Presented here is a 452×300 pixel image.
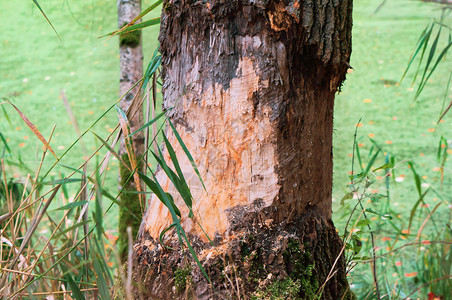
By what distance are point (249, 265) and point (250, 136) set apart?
0.23 metres

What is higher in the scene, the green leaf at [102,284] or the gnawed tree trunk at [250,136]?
the gnawed tree trunk at [250,136]

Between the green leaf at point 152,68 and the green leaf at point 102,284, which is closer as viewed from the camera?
the green leaf at point 102,284

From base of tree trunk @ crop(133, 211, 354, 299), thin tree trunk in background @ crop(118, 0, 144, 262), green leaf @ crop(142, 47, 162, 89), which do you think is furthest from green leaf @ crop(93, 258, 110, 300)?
thin tree trunk in background @ crop(118, 0, 144, 262)

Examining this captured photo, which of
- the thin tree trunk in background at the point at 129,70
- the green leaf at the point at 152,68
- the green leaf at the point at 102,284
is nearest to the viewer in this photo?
the green leaf at the point at 102,284

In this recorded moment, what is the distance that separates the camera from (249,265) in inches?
34.1

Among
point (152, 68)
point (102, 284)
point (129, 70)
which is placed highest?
point (152, 68)

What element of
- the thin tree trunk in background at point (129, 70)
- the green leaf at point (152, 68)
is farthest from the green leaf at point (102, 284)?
the thin tree trunk in background at point (129, 70)

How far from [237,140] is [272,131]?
7cm

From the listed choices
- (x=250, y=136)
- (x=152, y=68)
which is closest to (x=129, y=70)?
(x=152, y=68)

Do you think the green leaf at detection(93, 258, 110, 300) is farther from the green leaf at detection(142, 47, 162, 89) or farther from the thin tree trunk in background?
the thin tree trunk in background

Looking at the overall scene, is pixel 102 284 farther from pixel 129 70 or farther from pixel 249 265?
pixel 129 70

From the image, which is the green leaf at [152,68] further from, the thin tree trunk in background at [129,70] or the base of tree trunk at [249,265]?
the thin tree trunk in background at [129,70]

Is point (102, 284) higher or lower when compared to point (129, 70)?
lower

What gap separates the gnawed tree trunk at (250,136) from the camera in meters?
0.85
